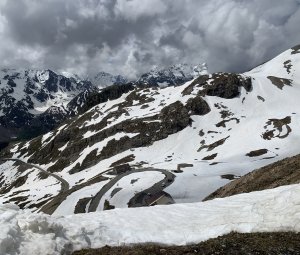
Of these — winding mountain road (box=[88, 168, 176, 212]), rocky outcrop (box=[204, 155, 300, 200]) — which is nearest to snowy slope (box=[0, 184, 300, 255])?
rocky outcrop (box=[204, 155, 300, 200])

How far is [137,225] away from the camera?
22594mm

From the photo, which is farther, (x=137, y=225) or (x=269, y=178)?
(x=269, y=178)

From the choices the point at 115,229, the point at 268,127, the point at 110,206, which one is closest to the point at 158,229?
the point at 115,229

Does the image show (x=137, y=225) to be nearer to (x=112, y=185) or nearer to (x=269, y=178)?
(x=269, y=178)

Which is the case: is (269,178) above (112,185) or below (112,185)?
below

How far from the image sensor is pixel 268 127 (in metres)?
184

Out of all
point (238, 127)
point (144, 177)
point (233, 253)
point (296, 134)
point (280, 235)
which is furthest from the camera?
point (238, 127)

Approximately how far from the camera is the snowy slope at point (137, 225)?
1725 centimetres

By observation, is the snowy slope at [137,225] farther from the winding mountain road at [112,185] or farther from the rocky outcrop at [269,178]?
the winding mountain road at [112,185]

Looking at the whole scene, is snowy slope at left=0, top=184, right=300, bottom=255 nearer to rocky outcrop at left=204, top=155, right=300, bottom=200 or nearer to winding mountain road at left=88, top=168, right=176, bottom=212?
rocky outcrop at left=204, top=155, right=300, bottom=200

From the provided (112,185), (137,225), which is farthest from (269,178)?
(112,185)

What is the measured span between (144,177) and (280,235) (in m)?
108

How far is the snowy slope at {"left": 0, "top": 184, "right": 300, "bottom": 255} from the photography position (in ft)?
56.6

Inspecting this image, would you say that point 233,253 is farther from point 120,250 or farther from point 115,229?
point 115,229
